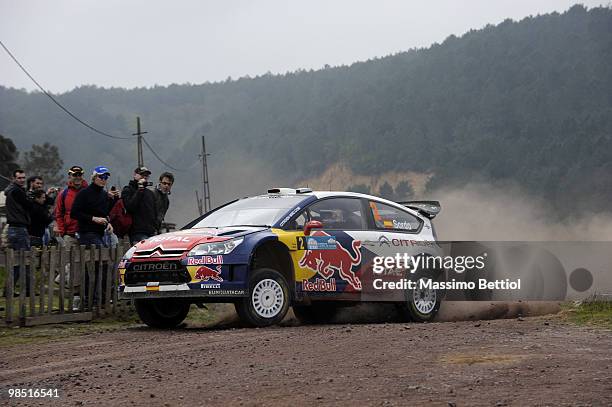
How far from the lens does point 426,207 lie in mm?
14602

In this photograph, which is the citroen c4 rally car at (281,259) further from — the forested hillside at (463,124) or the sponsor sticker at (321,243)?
the forested hillside at (463,124)

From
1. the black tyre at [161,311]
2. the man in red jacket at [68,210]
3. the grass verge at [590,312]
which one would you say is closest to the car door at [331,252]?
the black tyre at [161,311]

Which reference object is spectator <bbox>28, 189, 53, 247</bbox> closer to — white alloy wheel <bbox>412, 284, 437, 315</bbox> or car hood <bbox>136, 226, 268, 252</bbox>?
car hood <bbox>136, 226, 268, 252</bbox>

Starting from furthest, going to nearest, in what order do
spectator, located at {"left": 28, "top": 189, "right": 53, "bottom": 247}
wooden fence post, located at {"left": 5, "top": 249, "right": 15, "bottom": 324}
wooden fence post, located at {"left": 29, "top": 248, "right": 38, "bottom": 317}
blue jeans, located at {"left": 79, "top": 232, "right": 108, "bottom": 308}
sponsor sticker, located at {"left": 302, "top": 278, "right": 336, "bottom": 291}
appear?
spectator, located at {"left": 28, "top": 189, "right": 53, "bottom": 247}
blue jeans, located at {"left": 79, "top": 232, "right": 108, "bottom": 308}
wooden fence post, located at {"left": 29, "top": 248, "right": 38, "bottom": 317}
wooden fence post, located at {"left": 5, "top": 249, "right": 15, "bottom": 324}
sponsor sticker, located at {"left": 302, "top": 278, "right": 336, "bottom": 291}

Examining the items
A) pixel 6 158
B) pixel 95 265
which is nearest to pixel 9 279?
pixel 95 265

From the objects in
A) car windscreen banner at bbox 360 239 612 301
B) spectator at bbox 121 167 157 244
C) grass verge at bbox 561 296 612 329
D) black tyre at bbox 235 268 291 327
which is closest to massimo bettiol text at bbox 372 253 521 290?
car windscreen banner at bbox 360 239 612 301

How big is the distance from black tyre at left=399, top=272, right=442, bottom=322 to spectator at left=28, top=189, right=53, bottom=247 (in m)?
6.42

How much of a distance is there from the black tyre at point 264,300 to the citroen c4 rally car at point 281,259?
0.01m

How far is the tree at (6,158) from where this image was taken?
65.5m

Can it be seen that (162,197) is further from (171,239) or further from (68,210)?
→ (171,239)

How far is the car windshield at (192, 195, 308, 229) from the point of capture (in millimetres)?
12586

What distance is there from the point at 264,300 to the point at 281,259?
729 mm

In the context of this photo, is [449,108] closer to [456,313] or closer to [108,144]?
[108,144]

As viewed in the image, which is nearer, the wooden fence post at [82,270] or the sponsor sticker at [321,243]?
the sponsor sticker at [321,243]
